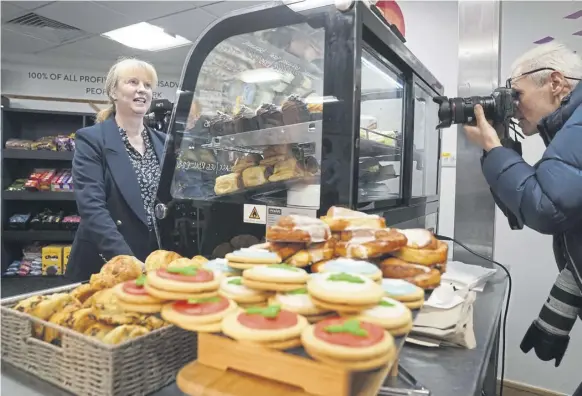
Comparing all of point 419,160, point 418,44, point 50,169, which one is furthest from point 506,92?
point 50,169

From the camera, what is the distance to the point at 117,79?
2010mm

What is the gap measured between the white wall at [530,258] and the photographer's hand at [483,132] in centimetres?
148

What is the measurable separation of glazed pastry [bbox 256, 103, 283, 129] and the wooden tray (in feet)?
2.85

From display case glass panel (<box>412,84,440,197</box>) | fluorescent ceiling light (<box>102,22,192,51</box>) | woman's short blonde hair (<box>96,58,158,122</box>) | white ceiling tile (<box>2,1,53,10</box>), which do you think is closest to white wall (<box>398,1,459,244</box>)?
display case glass panel (<box>412,84,440,197</box>)

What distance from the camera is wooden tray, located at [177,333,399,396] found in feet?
1.81

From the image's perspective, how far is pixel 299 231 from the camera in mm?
807

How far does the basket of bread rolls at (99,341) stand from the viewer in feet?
2.20

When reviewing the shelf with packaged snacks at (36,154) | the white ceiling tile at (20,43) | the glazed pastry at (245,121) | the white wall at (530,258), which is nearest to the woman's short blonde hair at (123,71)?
the glazed pastry at (245,121)

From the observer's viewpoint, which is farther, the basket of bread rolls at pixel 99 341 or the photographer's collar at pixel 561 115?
the photographer's collar at pixel 561 115

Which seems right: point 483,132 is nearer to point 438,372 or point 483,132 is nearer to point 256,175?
point 256,175

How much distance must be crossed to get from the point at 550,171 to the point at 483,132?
0.96 feet

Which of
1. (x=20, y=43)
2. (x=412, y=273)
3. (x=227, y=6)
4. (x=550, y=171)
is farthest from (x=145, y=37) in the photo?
(x=412, y=273)

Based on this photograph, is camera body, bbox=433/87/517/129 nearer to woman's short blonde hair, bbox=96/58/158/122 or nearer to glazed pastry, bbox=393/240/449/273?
glazed pastry, bbox=393/240/449/273

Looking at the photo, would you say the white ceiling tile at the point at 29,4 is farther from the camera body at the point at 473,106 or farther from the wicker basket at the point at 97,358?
the wicker basket at the point at 97,358
